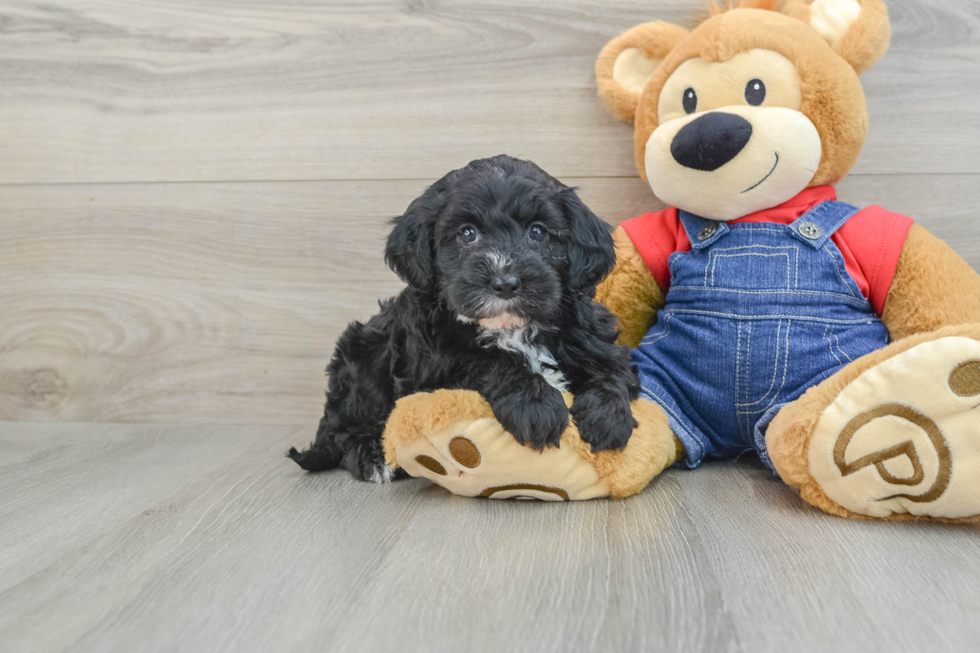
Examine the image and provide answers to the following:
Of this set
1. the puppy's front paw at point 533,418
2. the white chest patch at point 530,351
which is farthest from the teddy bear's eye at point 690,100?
the puppy's front paw at point 533,418

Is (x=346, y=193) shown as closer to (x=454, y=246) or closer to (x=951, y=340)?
(x=454, y=246)

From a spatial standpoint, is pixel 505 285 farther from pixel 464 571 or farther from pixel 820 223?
pixel 820 223

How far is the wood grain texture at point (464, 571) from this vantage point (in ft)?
3.10

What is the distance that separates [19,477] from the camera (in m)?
1.77

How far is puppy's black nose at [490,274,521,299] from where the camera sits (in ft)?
4.15

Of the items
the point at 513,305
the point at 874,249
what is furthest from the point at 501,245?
the point at 874,249

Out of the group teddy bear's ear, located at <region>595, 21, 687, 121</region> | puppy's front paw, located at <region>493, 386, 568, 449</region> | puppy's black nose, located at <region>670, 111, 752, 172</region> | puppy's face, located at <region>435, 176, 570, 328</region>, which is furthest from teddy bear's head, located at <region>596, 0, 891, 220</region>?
puppy's front paw, located at <region>493, 386, 568, 449</region>

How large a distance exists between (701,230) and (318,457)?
1068 mm

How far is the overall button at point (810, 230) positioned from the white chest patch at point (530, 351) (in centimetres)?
63

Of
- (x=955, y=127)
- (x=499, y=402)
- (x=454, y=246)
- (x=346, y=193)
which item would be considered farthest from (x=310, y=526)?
(x=955, y=127)

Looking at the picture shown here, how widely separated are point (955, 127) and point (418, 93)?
1469 mm

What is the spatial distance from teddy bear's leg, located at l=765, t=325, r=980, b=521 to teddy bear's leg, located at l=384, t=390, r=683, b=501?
307 mm

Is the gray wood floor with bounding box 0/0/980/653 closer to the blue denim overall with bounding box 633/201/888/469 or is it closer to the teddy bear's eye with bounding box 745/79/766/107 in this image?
the blue denim overall with bounding box 633/201/888/469

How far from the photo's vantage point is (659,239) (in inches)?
68.9
